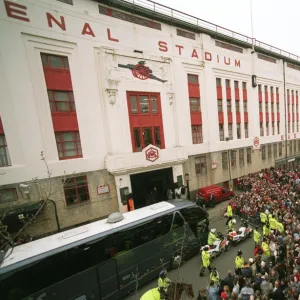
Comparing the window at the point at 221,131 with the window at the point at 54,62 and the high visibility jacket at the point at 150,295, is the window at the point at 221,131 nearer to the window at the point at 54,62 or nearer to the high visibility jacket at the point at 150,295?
the window at the point at 54,62

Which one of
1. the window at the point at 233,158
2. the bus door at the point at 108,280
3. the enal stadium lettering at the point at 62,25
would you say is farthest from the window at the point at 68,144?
the window at the point at 233,158

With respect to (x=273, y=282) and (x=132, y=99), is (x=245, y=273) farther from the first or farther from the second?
(x=132, y=99)

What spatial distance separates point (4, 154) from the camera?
40.6ft

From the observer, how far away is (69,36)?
13891 millimetres

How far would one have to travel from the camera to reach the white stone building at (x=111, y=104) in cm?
1256

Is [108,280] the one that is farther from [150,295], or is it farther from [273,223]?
[273,223]

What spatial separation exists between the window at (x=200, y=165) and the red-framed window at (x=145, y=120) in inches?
200

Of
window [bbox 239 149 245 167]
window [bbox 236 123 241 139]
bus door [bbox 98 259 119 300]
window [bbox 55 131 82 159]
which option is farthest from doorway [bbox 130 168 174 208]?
window [bbox 236 123 241 139]

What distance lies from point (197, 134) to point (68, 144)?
13.8m

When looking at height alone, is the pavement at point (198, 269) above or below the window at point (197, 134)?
below

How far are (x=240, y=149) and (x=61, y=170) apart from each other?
2198cm

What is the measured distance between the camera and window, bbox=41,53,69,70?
44.3 feet

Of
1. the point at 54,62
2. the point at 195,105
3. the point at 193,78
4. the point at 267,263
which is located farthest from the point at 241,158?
the point at 54,62

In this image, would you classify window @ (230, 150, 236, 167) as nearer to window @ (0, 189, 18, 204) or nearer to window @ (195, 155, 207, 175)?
window @ (195, 155, 207, 175)
